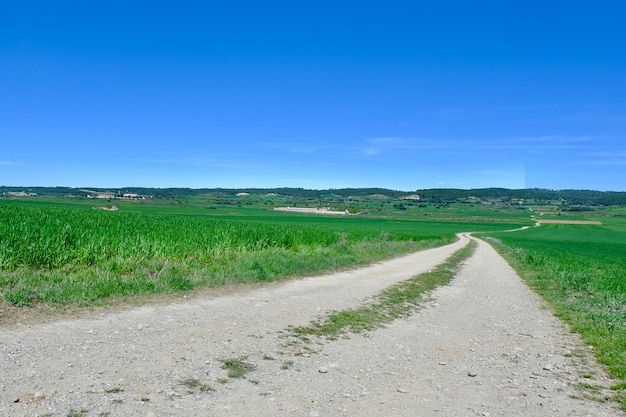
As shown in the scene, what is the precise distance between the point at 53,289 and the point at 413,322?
906cm

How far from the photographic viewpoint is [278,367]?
7.45 meters

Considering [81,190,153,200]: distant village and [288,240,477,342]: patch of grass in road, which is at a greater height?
[81,190,153,200]: distant village

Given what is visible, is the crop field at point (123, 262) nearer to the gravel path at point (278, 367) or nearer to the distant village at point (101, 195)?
the gravel path at point (278, 367)

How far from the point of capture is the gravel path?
592 cm

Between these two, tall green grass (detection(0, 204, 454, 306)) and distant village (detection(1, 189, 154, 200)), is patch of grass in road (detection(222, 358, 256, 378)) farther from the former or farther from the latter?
distant village (detection(1, 189, 154, 200))

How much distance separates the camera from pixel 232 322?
33.8 ft

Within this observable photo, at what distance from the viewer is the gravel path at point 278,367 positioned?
233 inches

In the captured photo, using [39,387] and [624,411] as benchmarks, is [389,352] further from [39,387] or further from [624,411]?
[39,387]

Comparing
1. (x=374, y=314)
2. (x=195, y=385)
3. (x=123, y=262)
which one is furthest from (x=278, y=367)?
(x=123, y=262)

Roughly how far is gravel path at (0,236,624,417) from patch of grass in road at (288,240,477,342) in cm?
40

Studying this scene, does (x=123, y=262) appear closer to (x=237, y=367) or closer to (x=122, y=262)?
(x=122, y=262)

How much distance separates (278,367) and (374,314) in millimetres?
5051

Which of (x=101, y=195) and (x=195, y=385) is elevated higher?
(x=101, y=195)

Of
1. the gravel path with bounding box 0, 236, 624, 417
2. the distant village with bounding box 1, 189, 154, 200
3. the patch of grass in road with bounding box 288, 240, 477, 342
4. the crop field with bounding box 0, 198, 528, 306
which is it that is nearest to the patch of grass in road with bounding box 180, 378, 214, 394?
the gravel path with bounding box 0, 236, 624, 417
